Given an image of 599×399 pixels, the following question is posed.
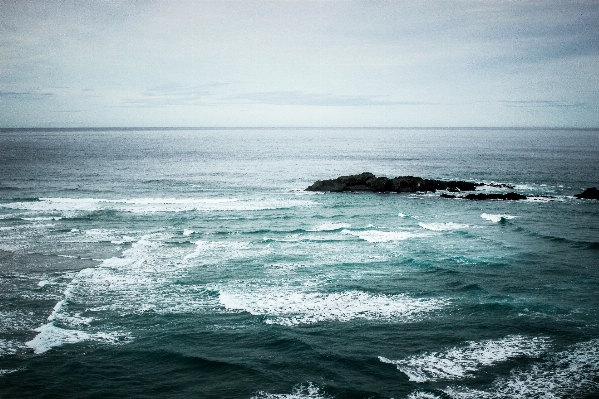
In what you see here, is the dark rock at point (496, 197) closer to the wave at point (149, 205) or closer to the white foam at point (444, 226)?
the white foam at point (444, 226)

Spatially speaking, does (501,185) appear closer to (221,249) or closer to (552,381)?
(221,249)

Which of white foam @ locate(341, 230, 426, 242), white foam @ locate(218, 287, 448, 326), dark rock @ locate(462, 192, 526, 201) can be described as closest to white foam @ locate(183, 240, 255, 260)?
white foam @ locate(218, 287, 448, 326)

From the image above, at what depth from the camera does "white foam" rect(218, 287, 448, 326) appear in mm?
20722

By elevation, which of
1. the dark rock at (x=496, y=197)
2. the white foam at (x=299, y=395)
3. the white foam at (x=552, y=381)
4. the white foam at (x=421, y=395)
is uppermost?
the dark rock at (x=496, y=197)

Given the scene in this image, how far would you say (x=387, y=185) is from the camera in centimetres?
5738

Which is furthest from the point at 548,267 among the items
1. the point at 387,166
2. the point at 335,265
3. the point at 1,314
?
the point at 387,166

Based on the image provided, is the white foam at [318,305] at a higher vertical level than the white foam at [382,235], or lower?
lower

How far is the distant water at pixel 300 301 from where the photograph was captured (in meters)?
15.9

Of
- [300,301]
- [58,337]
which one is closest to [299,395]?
[300,301]

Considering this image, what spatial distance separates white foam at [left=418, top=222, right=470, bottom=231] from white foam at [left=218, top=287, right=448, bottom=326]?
15.8 metres

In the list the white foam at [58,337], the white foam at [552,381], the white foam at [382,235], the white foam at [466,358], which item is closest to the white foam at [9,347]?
the white foam at [58,337]

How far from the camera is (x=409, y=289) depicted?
949 inches

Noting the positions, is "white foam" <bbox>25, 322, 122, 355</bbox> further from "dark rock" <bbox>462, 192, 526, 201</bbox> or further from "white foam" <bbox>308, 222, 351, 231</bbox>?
"dark rock" <bbox>462, 192, 526, 201</bbox>

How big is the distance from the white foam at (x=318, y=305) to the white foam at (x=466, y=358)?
3315mm
